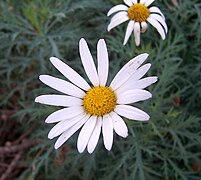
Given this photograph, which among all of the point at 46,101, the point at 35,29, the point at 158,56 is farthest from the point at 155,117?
the point at 35,29

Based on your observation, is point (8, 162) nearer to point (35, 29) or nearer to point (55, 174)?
point (55, 174)

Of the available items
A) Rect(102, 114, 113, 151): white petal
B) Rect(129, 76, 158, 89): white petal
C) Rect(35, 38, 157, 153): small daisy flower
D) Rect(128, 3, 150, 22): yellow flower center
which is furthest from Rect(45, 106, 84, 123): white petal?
Rect(128, 3, 150, 22): yellow flower center

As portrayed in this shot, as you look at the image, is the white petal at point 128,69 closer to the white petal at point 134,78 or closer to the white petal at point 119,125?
the white petal at point 134,78

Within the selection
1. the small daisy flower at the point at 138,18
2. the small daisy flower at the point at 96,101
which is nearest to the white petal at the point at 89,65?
the small daisy flower at the point at 96,101

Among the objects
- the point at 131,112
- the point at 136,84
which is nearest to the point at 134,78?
the point at 136,84

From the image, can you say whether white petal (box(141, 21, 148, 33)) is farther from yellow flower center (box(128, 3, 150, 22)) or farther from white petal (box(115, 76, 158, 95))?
white petal (box(115, 76, 158, 95))

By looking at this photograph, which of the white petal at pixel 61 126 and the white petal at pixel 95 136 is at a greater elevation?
the white petal at pixel 61 126
